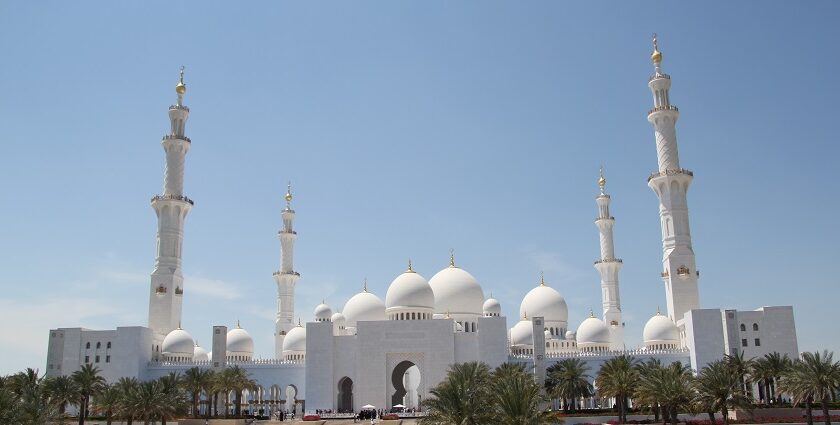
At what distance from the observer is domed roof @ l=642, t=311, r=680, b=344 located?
5075 cm

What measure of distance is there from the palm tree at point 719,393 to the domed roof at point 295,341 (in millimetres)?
31149

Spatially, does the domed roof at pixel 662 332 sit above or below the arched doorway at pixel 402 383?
above

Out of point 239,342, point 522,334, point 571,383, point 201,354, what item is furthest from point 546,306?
point 201,354

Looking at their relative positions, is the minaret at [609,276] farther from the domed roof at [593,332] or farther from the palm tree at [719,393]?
the palm tree at [719,393]

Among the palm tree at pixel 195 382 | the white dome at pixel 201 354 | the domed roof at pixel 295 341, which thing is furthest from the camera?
the white dome at pixel 201 354

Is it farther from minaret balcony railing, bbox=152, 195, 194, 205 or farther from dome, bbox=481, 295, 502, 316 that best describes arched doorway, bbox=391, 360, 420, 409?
minaret balcony railing, bbox=152, 195, 194, 205

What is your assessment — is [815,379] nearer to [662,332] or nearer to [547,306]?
[662,332]

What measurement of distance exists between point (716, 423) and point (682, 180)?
58.6 ft

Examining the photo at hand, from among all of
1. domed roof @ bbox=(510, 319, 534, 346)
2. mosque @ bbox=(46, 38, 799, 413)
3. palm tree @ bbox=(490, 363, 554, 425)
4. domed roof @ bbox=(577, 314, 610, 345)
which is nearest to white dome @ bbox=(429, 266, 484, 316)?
mosque @ bbox=(46, 38, 799, 413)

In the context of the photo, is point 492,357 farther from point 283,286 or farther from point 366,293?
point 283,286

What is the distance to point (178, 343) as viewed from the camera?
52.1m

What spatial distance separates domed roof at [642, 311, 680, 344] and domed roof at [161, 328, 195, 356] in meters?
31.7

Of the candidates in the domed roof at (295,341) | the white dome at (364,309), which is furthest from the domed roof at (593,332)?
the domed roof at (295,341)

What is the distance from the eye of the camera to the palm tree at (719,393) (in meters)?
35.6
